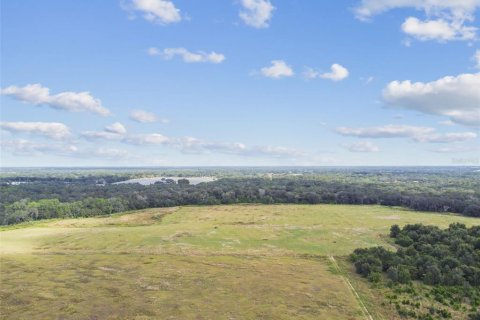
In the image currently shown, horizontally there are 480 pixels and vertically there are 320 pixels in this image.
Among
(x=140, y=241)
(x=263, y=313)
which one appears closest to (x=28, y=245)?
(x=140, y=241)

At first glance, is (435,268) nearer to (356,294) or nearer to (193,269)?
(356,294)

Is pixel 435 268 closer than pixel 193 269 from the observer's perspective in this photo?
Yes

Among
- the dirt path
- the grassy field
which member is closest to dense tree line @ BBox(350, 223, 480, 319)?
the dirt path

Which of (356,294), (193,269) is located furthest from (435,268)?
(193,269)

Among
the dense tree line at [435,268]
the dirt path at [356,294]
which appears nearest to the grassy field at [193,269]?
the dirt path at [356,294]

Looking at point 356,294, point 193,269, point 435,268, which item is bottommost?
point 193,269

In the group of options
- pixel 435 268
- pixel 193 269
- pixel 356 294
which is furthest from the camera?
pixel 193 269
